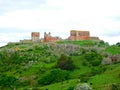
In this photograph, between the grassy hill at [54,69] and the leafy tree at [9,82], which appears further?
the leafy tree at [9,82]

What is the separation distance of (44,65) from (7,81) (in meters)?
24.7

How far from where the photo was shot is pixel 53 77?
13950cm

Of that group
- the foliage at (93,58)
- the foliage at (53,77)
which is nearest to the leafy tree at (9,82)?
the foliage at (53,77)

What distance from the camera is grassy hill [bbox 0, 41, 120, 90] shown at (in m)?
124

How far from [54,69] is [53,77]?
6996 mm

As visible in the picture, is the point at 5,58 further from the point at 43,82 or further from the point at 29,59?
the point at 43,82

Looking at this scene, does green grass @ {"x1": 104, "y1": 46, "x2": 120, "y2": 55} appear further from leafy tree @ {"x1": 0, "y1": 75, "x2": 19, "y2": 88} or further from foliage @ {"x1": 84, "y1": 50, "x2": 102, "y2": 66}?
leafy tree @ {"x1": 0, "y1": 75, "x2": 19, "y2": 88}

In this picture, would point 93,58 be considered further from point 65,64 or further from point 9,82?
point 9,82

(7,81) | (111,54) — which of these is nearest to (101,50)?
(111,54)

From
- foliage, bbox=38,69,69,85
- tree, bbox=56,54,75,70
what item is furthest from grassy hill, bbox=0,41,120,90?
tree, bbox=56,54,75,70

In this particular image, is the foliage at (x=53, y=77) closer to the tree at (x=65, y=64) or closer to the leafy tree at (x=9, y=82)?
the leafy tree at (x=9, y=82)

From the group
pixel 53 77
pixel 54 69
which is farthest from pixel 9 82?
pixel 54 69

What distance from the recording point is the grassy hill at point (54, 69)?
124 meters

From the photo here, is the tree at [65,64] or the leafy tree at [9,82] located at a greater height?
the tree at [65,64]
